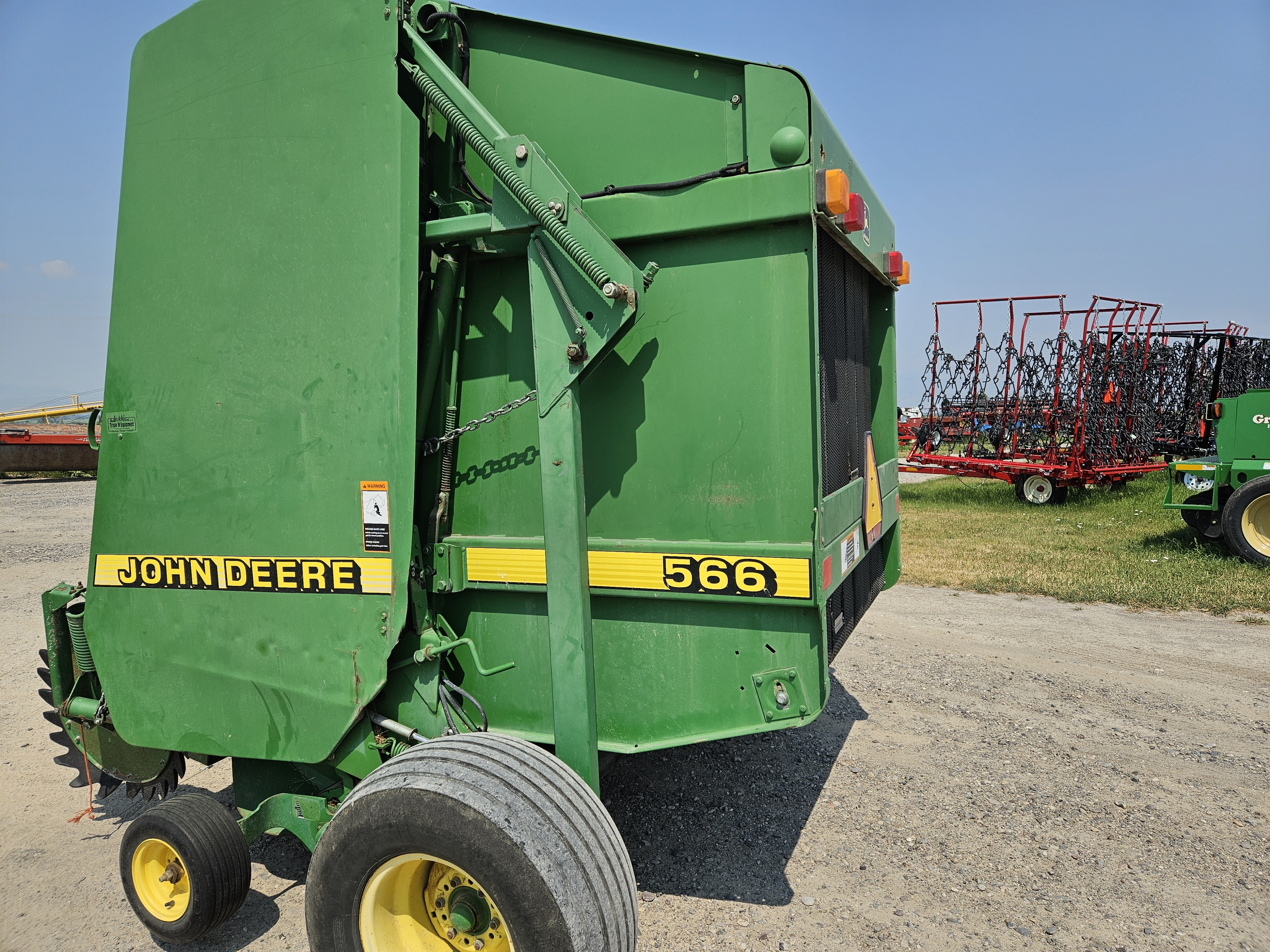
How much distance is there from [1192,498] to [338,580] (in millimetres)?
9656

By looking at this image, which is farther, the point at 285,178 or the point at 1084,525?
the point at 1084,525

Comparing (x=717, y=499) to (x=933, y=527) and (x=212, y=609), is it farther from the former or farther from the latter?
(x=933, y=527)

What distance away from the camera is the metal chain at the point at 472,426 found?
253 centimetres

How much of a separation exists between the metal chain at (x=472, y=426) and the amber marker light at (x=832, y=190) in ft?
3.39

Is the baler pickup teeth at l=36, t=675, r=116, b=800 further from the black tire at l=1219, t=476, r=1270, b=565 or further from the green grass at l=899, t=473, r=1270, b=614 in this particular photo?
the black tire at l=1219, t=476, r=1270, b=565

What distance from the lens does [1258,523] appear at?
848 centimetres

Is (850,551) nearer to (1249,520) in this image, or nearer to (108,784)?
(108,784)

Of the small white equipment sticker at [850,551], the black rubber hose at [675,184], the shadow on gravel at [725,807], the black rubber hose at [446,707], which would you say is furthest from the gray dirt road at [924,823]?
the black rubber hose at [675,184]

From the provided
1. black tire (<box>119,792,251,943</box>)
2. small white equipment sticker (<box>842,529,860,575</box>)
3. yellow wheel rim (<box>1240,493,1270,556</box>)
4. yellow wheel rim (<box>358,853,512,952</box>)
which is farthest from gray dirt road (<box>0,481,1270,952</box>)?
yellow wheel rim (<box>1240,493,1270,556</box>)

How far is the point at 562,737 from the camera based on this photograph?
2486 millimetres

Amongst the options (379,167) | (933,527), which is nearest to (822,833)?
(379,167)

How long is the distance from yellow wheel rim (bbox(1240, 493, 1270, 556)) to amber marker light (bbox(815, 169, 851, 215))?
327 inches

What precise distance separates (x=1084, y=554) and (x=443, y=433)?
8777 mm

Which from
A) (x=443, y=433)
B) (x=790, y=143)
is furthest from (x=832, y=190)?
(x=443, y=433)
